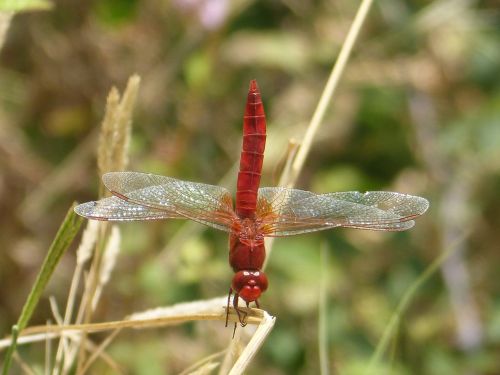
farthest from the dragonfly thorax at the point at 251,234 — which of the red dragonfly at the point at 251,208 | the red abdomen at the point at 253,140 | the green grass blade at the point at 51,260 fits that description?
the green grass blade at the point at 51,260

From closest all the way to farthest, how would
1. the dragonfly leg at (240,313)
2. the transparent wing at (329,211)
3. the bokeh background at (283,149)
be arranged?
the dragonfly leg at (240,313) → the transparent wing at (329,211) → the bokeh background at (283,149)

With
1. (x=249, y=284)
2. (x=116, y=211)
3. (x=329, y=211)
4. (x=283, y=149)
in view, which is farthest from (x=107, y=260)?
(x=283, y=149)

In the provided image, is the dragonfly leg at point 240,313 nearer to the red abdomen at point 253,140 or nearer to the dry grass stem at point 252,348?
the dry grass stem at point 252,348

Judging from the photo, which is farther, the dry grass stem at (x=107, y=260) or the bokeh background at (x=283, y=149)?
the bokeh background at (x=283, y=149)

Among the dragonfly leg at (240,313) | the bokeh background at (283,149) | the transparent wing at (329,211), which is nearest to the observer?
the dragonfly leg at (240,313)

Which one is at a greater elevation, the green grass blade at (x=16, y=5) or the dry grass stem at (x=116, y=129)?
the green grass blade at (x=16, y=5)

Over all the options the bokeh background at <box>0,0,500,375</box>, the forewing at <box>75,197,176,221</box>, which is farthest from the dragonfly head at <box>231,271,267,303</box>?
the bokeh background at <box>0,0,500,375</box>

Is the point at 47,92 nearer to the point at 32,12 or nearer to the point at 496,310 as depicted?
the point at 32,12
